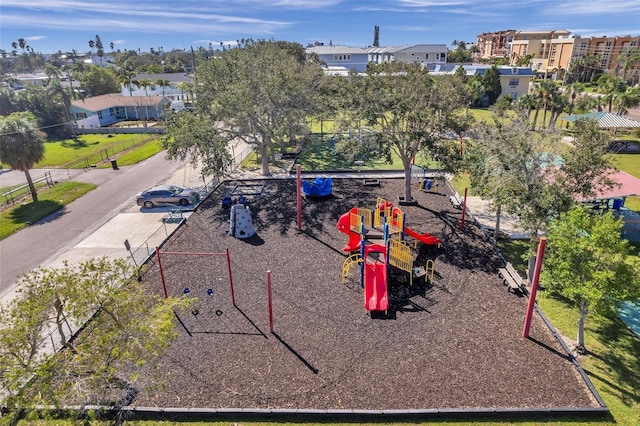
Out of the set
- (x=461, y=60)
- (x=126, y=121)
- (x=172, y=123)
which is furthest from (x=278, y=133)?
(x=461, y=60)

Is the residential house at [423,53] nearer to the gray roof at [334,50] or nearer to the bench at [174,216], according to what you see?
the gray roof at [334,50]

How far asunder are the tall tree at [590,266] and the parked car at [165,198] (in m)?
22.0

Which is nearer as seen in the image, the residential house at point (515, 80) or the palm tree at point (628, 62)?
the residential house at point (515, 80)

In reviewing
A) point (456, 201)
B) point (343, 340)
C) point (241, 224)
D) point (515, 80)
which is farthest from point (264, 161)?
point (515, 80)

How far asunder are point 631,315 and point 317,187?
1777 centimetres

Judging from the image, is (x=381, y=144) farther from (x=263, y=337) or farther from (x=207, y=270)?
(x=263, y=337)

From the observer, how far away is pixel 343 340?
1341 centimetres

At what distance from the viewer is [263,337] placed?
1364cm

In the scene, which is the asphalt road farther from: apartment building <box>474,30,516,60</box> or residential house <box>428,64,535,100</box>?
apartment building <box>474,30,516,60</box>

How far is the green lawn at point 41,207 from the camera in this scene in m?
24.7

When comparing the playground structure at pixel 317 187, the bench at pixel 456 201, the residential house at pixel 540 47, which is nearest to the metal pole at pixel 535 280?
the bench at pixel 456 201

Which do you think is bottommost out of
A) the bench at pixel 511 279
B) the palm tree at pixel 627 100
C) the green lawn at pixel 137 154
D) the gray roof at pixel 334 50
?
the bench at pixel 511 279

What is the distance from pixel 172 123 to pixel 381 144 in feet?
52.3

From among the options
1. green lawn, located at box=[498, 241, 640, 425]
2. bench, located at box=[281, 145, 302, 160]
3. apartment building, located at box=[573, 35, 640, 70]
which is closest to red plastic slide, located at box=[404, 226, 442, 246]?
green lawn, located at box=[498, 241, 640, 425]
